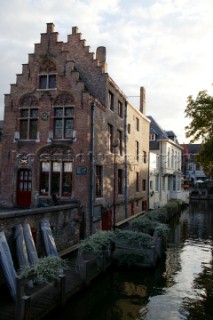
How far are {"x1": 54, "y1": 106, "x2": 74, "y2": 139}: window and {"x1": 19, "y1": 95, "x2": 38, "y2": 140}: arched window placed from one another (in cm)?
142

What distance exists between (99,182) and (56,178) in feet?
9.57

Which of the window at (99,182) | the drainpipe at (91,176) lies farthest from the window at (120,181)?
the drainpipe at (91,176)

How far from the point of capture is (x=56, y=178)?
61.3 feet

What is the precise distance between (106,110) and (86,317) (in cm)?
1392

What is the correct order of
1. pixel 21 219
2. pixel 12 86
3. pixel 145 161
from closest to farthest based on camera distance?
1. pixel 21 219
2. pixel 12 86
3. pixel 145 161

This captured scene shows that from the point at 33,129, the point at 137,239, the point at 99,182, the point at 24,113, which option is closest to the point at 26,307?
the point at 137,239

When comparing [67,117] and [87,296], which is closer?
[87,296]

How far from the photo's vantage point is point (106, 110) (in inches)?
816

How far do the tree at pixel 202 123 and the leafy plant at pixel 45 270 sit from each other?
10.6 metres

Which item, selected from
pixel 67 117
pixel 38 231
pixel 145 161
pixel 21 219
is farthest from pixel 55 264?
pixel 145 161

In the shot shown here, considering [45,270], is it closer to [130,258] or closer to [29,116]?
[130,258]

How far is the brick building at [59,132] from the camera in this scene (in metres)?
Result: 18.0

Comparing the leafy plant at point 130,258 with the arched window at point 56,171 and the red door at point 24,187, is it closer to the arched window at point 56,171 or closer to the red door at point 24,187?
the arched window at point 56,171

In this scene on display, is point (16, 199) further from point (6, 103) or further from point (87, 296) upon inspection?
point (87, 296)
